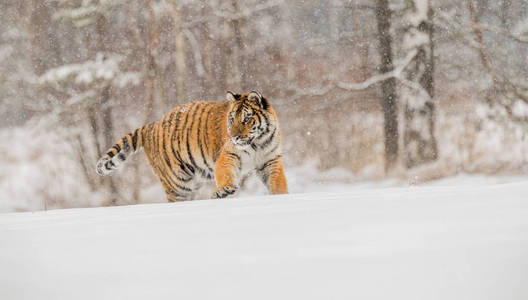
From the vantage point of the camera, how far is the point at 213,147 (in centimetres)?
475

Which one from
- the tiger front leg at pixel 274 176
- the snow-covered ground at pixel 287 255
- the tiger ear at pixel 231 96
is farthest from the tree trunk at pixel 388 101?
the snow-covered ground at pixel 287 255

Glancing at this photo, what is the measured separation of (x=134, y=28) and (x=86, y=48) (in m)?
0.90

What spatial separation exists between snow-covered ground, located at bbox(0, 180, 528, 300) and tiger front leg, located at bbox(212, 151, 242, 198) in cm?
213

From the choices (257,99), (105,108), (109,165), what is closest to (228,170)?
(257,99)

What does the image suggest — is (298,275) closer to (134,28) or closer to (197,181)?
(197,181)

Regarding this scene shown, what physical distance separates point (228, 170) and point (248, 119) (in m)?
0.46

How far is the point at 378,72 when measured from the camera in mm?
8031

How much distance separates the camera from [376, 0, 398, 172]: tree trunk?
7.55 m

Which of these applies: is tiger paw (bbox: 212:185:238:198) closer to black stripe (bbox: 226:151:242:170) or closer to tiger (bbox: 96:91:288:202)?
tiger (bbox: 96:91:288:202)

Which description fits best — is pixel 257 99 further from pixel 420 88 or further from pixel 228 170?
pixel 420 88

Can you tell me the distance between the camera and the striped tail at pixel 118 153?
467 centimetres

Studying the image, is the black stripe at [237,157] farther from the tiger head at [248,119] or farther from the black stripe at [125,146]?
the black stripe at [125,146]

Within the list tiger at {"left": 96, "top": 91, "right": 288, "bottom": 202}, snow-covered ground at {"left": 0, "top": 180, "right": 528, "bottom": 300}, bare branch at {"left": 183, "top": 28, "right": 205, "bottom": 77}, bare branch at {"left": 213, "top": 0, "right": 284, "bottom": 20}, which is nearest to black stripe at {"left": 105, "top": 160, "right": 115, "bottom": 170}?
tiger at {"left": 96, "top": 91, "right": 288, "bottom": 202}

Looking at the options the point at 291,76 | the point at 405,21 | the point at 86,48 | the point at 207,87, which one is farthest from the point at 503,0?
the point at 86,48
